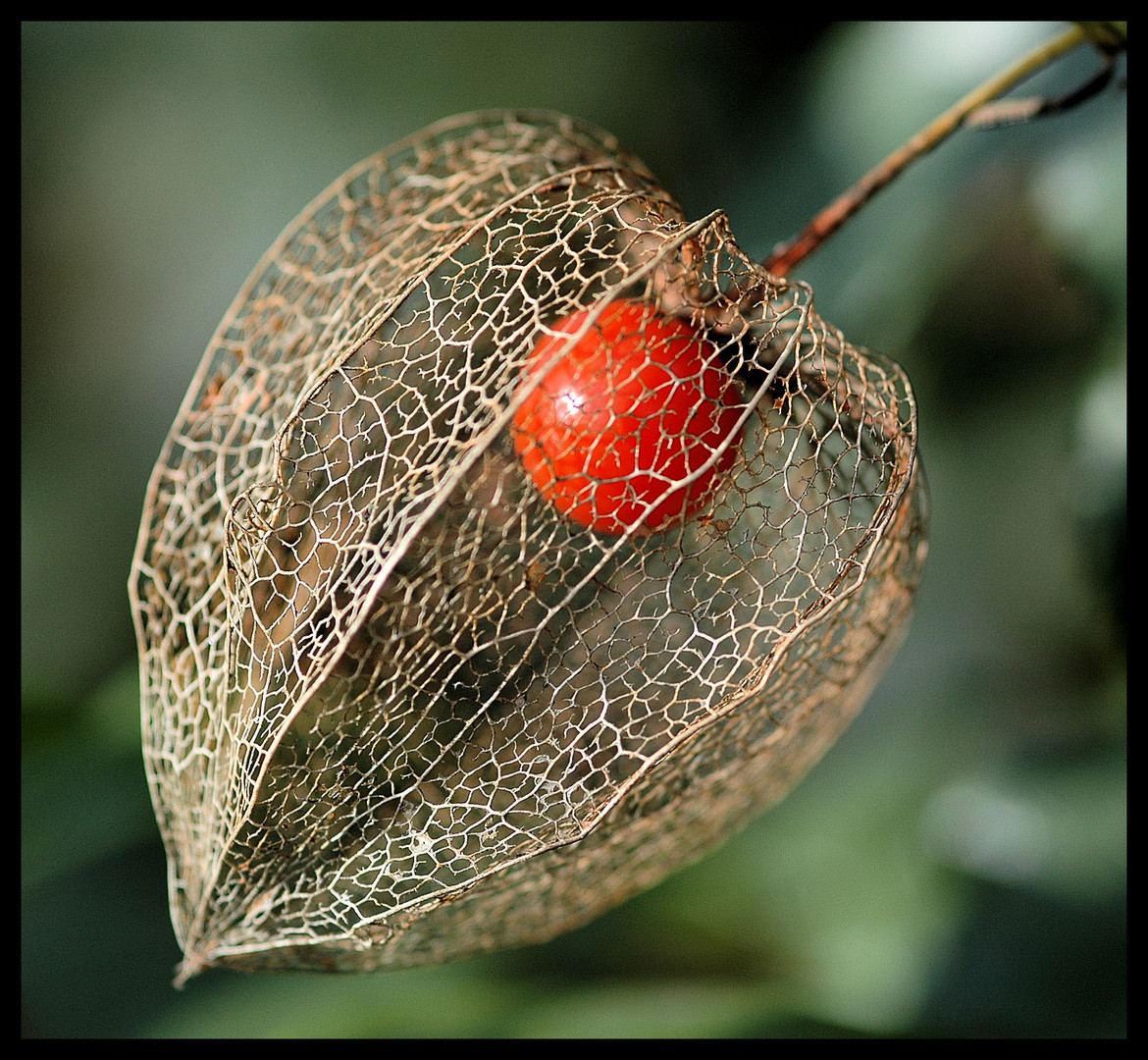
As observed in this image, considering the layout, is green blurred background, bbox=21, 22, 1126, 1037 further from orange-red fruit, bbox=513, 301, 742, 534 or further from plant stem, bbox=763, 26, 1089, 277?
orange-red fruit, bbox=513, 301, 742, 534

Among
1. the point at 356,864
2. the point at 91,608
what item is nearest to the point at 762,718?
the point at 356,864

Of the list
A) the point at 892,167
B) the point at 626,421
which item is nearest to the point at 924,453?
the point at 892,167

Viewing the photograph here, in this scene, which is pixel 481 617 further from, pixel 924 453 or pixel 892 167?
pixel 924 453

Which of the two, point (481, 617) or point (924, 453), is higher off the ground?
point (481, 617)

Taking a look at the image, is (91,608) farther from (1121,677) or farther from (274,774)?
(1121,677)

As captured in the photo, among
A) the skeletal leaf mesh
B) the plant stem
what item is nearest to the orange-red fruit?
the skeletal leaf mesh

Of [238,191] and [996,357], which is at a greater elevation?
[238,191]
